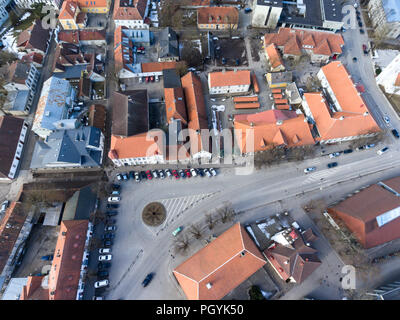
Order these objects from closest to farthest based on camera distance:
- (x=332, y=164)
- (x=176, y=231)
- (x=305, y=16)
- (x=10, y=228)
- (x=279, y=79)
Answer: (x=10, y=228) < (x=176, y=231) < (x=332, y=164) < (x=279, y=79) < (x=305, y=16)

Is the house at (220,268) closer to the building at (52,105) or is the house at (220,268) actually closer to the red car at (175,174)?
the red car at (175,174)

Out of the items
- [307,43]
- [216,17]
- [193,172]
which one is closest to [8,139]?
[193,172]

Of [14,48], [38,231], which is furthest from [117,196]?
[14,48]

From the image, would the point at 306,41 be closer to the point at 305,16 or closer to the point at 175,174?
the point at 305,16

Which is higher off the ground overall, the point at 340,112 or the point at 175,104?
the point at 175,104

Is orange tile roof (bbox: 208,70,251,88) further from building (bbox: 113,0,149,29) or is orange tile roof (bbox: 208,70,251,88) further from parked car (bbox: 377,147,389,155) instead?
parked car (bbox: 377,147,389,155)

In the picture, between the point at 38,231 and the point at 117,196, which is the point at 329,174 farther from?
the point at 38,231

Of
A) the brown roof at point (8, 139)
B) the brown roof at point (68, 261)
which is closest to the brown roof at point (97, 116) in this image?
the brown roof at point (8, 139)

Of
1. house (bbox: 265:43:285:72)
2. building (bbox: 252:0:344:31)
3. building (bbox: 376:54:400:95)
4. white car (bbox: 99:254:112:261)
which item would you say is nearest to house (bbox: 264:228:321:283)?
white car (bbox: 99:254:112:261)
